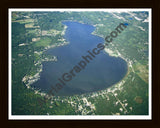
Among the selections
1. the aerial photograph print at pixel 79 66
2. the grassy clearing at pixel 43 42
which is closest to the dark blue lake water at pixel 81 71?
the aerial photograph print at pixel 79 66

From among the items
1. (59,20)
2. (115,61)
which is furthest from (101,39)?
(59,20)

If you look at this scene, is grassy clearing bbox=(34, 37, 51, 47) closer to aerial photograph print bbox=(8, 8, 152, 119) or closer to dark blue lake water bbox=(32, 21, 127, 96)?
aerial photograph print bbox=(8, 8, 152, 119)

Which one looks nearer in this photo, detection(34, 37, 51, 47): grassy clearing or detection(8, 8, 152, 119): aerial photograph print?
detection(8, 8, 152, 119): aerial photograph print

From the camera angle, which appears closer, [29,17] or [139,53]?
[139,53]

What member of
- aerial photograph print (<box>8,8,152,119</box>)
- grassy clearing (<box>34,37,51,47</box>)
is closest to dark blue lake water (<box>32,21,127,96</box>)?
aerial photograph print (<box>8,8,152,119</box>)

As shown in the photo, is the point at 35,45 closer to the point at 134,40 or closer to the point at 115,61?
the point at 115,61

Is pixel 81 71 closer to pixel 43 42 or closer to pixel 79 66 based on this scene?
pixel 79 66

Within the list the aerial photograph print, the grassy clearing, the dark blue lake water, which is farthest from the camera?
the grassy clearing
